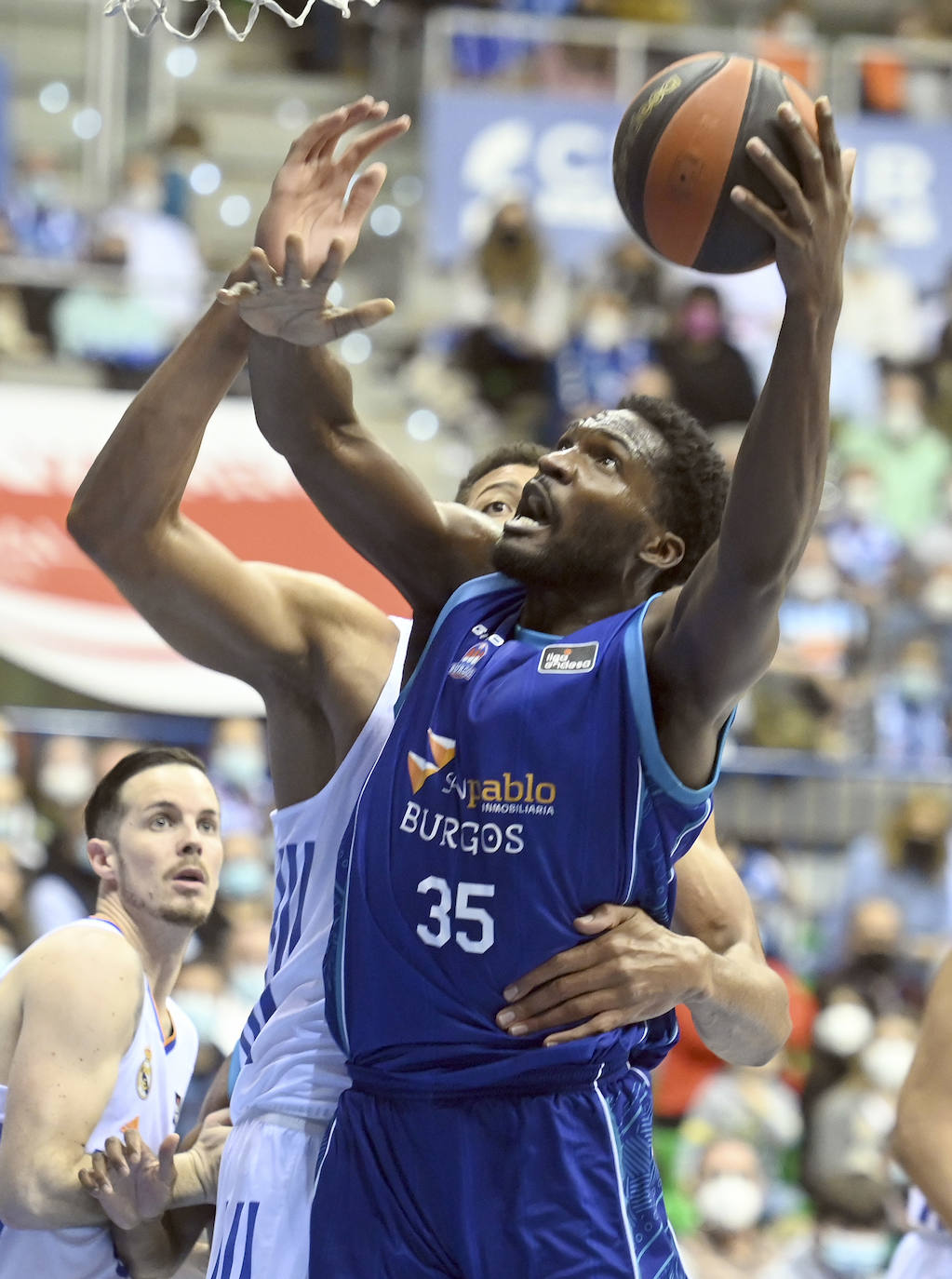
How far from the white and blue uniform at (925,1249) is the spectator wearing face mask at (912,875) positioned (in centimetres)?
467

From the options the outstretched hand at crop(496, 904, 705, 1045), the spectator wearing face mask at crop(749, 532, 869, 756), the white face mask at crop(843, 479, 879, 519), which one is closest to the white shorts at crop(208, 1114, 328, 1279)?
the outstretched hand at crop(496, 904, 705, 1045)

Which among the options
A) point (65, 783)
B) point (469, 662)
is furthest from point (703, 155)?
point (65, 783)

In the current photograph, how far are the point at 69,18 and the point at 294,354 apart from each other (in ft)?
33.3

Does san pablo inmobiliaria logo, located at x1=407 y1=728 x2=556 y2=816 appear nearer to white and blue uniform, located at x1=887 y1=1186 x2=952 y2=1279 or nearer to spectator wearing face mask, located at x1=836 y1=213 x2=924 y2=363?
white and blue uniform, located at x1=887 y1=1186 x2=952 y2=1279

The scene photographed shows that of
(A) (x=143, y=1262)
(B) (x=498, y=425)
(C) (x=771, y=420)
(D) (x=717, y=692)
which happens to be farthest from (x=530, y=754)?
(B) (x=498, y=425)

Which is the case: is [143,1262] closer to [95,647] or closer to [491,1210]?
[491,1210]

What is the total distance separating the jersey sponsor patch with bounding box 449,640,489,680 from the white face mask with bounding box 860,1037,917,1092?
6.12 metres

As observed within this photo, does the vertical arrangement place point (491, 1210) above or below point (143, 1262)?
above

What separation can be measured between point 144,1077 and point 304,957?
Result: 922 millimetres

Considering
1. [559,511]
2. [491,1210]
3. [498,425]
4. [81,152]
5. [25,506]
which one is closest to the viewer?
[491,1210]

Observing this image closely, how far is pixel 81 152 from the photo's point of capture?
1244cm

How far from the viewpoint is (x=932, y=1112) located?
431cm

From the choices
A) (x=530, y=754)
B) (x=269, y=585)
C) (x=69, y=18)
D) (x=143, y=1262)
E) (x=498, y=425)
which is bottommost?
(x=143, y=1262)

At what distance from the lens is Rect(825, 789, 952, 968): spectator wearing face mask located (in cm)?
950
